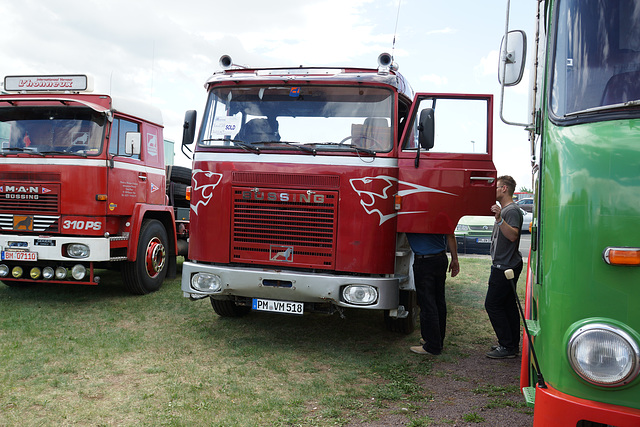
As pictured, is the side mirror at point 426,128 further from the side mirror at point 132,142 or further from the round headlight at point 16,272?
the round headlight at point 16,272

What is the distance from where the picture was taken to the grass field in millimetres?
3896

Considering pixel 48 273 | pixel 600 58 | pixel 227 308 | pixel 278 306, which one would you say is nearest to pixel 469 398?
pixel 278 306

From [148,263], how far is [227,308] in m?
2.27

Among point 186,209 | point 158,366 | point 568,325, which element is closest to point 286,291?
point 158,366

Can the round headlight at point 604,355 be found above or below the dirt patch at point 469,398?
above

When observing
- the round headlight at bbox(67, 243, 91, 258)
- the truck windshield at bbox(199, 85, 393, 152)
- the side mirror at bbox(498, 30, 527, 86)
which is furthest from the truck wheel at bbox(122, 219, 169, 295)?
the side mirror at bbox(498, 30, 527, 86)

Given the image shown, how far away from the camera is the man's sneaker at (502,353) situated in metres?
5.34

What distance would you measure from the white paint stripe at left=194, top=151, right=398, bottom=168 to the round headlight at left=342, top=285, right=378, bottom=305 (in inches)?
47.0

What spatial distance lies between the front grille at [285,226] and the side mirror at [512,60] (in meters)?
2.27

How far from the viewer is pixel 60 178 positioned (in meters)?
7.04

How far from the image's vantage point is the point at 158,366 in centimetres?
486

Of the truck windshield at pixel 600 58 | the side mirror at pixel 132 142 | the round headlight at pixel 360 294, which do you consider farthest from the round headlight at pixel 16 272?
the truck windshield at pixel 600 58

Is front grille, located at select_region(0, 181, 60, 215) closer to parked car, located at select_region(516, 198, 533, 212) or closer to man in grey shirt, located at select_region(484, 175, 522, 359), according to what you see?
man in grey shirt, located at select_region(484, 175, 522, 359)

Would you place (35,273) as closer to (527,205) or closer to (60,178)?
(60,178)
